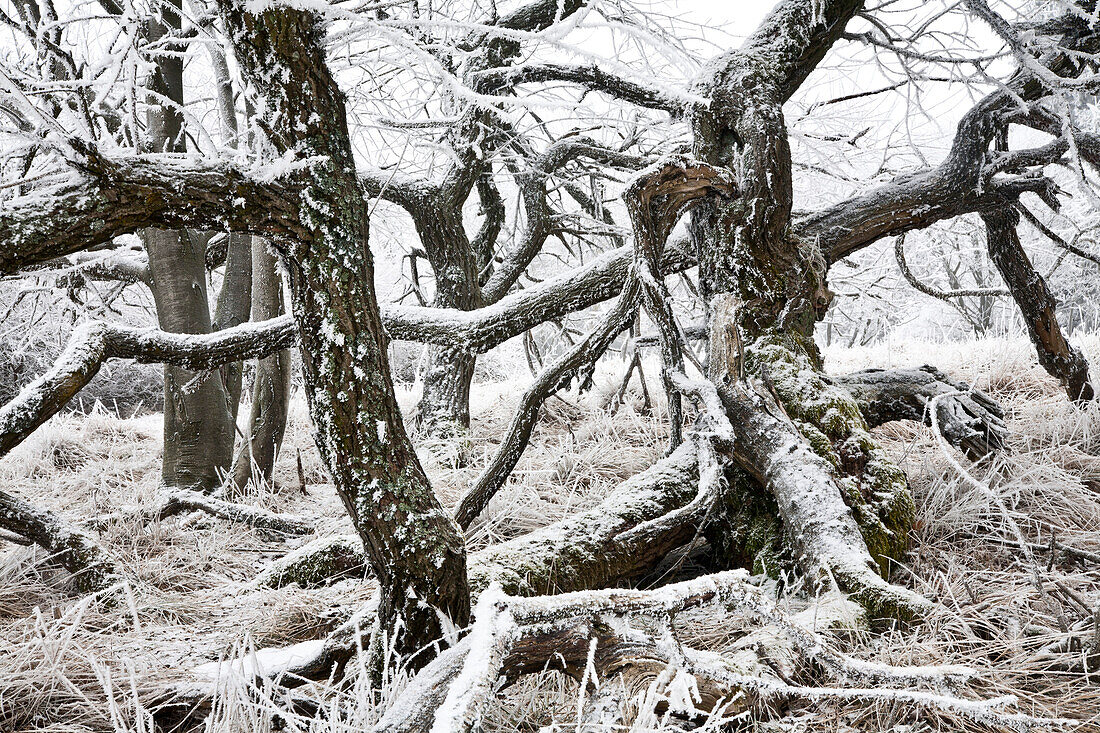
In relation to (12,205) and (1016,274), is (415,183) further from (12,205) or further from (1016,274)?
(1016,274)

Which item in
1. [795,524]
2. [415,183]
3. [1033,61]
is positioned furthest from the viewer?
Result: [415,183]

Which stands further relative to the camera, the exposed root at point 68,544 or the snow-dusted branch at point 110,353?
the exposed root at point 68,544

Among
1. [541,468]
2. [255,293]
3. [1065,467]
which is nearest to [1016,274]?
[1065,467]

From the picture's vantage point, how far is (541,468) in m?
3.62

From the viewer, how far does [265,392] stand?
3.92 meters

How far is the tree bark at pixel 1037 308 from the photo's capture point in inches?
128

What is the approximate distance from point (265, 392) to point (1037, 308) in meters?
4.50

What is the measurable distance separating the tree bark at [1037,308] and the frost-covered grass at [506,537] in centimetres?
16

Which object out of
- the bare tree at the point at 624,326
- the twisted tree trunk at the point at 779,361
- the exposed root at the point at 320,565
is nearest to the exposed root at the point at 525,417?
the bare tree at the point at 624,326

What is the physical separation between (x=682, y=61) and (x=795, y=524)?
2.11 metres

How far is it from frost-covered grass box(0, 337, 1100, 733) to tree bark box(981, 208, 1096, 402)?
0.16 meters

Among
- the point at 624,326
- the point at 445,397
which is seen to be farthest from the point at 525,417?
the point at 445,397

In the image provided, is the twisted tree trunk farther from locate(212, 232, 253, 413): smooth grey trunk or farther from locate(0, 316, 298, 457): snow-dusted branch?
locate(212, 232, 253, 413): smooth grey trunk

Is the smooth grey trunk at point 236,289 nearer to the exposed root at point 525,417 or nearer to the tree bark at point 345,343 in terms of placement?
the exposed root at point 525,417
